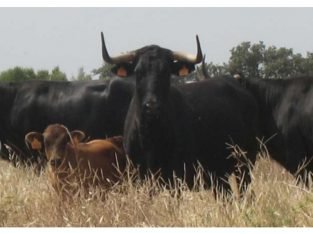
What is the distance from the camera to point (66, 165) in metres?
8.65

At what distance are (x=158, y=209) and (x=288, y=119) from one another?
348 cm

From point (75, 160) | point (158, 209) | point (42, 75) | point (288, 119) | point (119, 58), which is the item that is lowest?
point (158, 209)

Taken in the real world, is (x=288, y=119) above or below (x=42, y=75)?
below

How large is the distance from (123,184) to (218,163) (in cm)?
193

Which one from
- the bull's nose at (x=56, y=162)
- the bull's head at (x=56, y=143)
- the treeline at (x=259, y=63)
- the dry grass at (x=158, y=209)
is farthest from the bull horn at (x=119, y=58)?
the treeline at (x=259, y=63)

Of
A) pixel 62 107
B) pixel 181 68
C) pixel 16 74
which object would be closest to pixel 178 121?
pixel 181 68

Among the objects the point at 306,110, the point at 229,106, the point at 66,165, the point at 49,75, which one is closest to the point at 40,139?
the point at 66,165

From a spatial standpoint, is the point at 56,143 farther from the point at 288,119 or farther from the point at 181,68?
the point at 288,119

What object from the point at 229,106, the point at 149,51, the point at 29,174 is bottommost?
the point at 29,174

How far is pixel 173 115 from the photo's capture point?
29.3 ft

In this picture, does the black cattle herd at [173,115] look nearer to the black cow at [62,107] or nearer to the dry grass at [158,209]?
the black cow at [62,107]

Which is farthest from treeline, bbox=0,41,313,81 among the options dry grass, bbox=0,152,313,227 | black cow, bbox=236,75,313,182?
dry grass, bbox=0,152,313,227

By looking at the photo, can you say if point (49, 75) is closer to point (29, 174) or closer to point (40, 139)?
point (29, 174)

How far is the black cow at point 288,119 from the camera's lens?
1030cm
